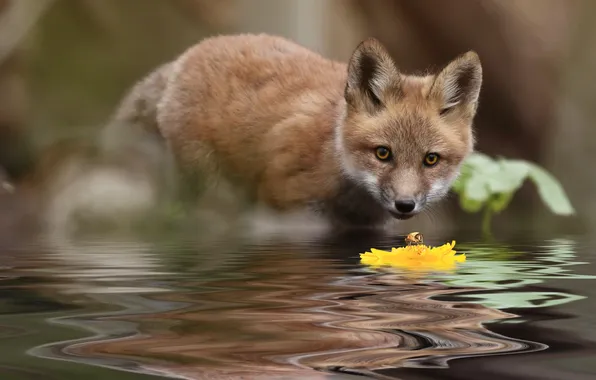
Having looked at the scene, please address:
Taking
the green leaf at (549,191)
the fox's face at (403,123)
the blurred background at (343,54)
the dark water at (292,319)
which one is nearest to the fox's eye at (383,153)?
the fox's face at (403,123)

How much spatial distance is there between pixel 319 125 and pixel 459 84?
663 mm

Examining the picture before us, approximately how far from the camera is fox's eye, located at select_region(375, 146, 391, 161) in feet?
11.4

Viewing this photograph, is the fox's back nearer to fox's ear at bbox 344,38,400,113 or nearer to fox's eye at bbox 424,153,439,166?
fox's ear at bbox 344,38,400,113

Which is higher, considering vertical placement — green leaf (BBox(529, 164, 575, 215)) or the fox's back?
the fox's back

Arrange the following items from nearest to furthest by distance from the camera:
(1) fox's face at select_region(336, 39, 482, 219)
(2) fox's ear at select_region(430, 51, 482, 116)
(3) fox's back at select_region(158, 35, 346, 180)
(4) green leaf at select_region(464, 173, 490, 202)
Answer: (1) fox's face at select_region(336, 39, 482, 219) < (2) fox's ear at select_region(430, 51, 482, 116) < (3) fox's back at select_region(158, 35, 346, 180) < (4) green leaf at select_region(464, 173, 490, 202)

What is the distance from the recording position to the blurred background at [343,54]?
18.8ft

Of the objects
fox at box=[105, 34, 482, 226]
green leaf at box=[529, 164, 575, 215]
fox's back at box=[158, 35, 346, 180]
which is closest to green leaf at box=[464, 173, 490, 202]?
green leaf at box=[529, 164, 575, 215]

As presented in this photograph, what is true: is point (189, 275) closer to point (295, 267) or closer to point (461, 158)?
point (295, 267)

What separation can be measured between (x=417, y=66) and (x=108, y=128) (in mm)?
2486

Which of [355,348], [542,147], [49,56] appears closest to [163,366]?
[355,348]

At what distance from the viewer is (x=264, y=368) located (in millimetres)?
1242

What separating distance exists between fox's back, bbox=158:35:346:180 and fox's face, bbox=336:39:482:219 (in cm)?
25

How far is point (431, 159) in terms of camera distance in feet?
11.4

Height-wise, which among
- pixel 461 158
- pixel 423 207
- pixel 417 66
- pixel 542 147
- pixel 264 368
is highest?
pixel 417 66
